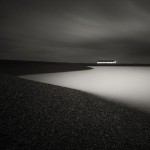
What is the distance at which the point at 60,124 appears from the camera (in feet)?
9.66

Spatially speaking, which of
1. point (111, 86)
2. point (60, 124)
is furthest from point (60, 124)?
point (111, 86)

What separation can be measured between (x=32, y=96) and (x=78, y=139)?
1.53 meters

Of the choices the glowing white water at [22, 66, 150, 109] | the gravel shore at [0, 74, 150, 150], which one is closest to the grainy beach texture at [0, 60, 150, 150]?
the gravel shore at [0, 74, 150, 150]

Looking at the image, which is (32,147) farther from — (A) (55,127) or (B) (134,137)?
(B) (134,137)

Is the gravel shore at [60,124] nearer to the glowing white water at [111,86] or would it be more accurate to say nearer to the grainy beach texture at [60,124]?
the grainy beach texture at [60,124]

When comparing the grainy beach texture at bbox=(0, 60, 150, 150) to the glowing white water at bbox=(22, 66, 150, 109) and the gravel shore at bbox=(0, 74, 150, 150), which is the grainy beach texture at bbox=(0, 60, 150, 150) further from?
the glowing white water at bbox=(22, 66, 150, 109)

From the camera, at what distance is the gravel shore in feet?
8.11

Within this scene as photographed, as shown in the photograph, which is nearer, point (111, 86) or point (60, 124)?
point (60, 124)

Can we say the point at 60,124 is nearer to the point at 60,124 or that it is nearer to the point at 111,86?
the point at 60,124

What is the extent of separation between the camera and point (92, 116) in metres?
3.49

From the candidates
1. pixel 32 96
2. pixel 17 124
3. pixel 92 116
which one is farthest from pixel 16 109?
pixel 92 116

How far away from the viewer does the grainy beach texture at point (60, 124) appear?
8.11 feet

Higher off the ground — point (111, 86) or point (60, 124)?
point (60, 124)

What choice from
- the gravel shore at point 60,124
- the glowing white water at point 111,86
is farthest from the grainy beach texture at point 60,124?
the glowing white water at point 111,86
